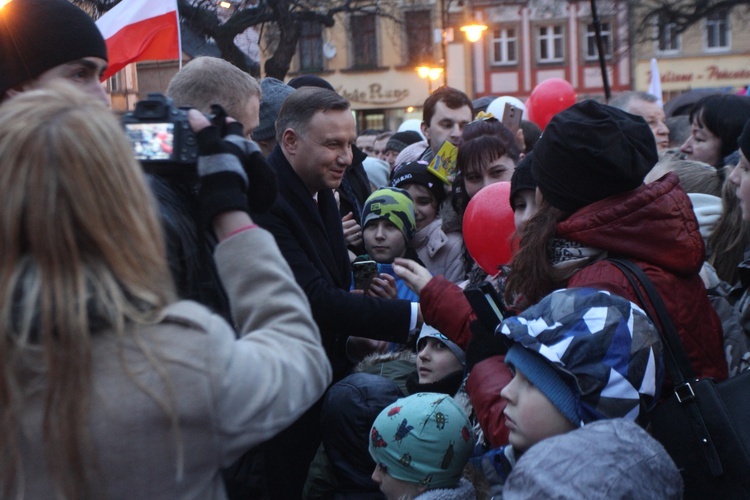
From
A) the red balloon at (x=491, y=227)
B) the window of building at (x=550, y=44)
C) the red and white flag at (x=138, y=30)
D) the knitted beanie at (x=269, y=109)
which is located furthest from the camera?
the window of building at (x=550, y=44)

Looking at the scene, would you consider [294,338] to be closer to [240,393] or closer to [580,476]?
[240,393]

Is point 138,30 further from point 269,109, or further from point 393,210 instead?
point 393,210

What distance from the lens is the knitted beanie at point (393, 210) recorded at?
414cm

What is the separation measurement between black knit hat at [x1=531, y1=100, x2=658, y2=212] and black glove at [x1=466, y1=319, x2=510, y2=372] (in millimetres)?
448

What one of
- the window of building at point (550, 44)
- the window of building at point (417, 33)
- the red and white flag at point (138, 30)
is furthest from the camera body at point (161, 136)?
the window of building at point (550, 44)

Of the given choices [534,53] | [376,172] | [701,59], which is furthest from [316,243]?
[701,59]

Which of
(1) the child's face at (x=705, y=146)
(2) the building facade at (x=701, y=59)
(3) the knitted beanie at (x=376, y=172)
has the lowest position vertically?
(3) the knitted beanie at (x=376, y=172)

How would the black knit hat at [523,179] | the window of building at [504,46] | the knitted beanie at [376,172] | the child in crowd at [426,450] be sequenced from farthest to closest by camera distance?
the window of building at [504,46] < the knitted beanie at [376,172] < the black knit hat at [523,179] < the child in crowd at [426,450]

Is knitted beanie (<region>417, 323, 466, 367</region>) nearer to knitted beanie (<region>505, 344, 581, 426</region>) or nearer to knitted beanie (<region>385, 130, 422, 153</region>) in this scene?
knitted beanie (<region>505, 344, 581, 426</region>)

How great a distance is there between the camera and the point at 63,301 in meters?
1.38

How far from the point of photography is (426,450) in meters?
2.78

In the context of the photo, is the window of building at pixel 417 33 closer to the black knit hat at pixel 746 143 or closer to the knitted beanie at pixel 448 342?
the knitted beanie at pixel 448 342

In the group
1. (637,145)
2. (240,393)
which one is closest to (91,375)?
(240,393)

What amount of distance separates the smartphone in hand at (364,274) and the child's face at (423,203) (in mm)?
1241
